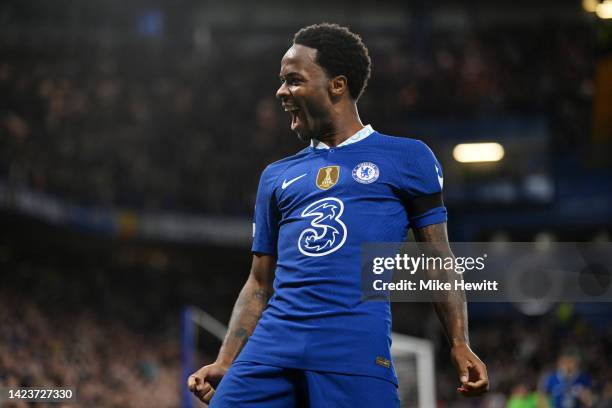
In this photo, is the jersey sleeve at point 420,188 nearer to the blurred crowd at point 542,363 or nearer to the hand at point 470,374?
the hand at point 470,374

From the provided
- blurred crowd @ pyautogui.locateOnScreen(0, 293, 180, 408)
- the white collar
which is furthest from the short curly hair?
blurred crowd @ pyautogui.locateOnScreen(0, 293, 180, 408)

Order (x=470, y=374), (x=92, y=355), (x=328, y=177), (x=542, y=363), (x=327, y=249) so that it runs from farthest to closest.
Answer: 1. (x=542, y=363)
2. (x=92, y=355)
3. (x=328, y=177)
4. (x=327, y=249)
5. (x=470, y=374)

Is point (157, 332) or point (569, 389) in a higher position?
point (157, 332)

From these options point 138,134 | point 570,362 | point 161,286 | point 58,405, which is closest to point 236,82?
point 138,134

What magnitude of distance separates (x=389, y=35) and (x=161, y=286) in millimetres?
13045

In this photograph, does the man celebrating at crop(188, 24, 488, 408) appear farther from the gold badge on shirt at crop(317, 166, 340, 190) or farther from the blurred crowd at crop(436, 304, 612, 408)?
the blurred crowd at crop(436, 304, 612, 408)

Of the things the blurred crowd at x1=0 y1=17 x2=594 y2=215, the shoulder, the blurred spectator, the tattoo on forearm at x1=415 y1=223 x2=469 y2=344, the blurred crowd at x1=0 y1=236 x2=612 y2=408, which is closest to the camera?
the tattoo on forearm at x1=415 y1=223 x2=469 y2=344

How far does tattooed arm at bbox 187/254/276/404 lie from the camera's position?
9.32ft

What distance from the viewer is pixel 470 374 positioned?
2.60 metres

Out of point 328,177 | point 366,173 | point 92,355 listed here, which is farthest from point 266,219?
point 92,355

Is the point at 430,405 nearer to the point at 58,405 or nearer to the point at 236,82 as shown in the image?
the point at 58,405

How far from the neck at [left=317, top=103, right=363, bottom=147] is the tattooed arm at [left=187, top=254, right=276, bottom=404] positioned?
443 mm

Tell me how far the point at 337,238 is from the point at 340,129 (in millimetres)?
423

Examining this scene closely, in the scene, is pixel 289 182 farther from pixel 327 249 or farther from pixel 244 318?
pixel 244 318
